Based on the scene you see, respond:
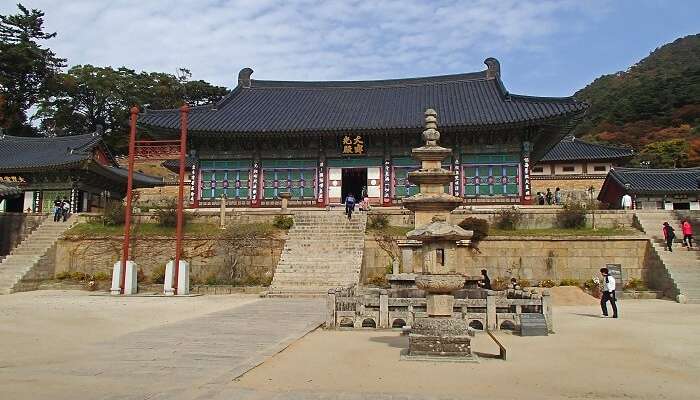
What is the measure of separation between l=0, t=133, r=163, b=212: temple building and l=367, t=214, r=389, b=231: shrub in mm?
18767

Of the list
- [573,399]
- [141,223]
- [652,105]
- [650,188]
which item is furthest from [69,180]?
[652,105]

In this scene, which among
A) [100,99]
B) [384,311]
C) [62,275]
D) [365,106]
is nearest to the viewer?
[384,311]

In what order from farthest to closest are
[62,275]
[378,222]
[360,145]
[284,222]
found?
[360,145]
[284,222]
[378,222]
[62,275]

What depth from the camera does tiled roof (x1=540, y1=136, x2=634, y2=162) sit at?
48438 mm

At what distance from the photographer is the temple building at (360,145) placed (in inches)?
1185

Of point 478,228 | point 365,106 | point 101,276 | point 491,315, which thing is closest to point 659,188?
point 478,228

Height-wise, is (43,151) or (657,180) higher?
(43,151)

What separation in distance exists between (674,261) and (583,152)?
3054 centimetres

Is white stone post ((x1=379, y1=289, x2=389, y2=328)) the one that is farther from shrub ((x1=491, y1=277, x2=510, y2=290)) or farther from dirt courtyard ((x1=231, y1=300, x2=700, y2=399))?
shrub ((x1=491, y1=277, x2=510, y2=290))

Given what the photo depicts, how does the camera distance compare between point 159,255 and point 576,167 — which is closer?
point 159,255

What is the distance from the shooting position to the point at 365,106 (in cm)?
3597

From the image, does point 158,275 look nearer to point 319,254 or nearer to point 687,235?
point 319,254

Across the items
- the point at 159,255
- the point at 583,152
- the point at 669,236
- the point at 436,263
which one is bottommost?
the point at 159,255

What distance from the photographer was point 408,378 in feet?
26.3
